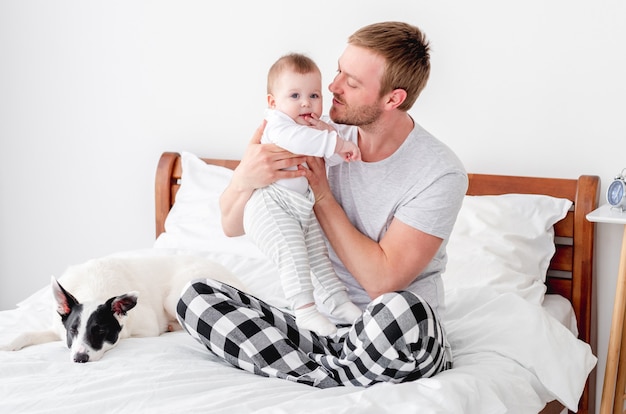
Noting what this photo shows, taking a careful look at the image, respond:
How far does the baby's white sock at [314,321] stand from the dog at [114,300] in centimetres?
41

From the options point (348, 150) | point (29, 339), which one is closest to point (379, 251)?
point (348, 150)

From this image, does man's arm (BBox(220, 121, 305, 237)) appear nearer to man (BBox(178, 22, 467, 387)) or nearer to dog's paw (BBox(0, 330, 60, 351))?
man (BBox(178, 22, 467, 387))

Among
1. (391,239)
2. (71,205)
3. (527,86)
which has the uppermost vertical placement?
(527,86)

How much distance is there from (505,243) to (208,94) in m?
1.42

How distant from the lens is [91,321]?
6.16 ft

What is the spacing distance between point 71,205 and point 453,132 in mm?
1822

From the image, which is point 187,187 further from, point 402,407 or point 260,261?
point 402,407

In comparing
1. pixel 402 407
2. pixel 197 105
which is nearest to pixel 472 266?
pixel 402 407

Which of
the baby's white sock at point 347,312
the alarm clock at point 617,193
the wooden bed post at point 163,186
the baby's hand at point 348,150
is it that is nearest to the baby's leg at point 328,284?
the baby's white sock at point 347,312

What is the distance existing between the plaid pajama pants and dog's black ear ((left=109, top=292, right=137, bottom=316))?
0.45 ft

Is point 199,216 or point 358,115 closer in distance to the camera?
point 358,115

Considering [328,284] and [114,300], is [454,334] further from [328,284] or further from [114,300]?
[114,300]

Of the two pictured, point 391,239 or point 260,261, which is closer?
point 391,239

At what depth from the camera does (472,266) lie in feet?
7.99
